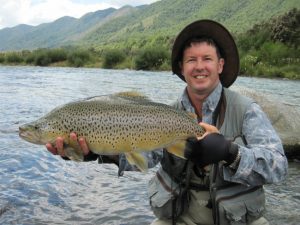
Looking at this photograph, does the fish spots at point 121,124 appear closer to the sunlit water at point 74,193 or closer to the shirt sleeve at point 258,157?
the shirt sleeve at point 258,157

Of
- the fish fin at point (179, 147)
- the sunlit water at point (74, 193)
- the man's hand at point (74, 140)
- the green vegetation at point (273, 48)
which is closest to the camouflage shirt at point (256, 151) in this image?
the fish fin at point (179, 147)

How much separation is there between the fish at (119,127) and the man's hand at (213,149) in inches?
6.3

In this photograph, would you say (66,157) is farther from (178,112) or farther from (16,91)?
(16,91)

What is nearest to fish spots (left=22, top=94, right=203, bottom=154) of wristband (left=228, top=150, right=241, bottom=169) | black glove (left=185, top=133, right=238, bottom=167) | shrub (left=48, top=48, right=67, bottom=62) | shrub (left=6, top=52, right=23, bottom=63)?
black glove (left=185, top=133, right=238, bottom=167)

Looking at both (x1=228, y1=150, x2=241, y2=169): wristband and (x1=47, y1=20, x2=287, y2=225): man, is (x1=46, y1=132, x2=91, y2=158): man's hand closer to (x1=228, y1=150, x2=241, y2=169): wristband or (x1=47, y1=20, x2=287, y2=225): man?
(x1=47, y1=20, x2=287, y2=225): man

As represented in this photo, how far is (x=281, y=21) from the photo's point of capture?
169 ft

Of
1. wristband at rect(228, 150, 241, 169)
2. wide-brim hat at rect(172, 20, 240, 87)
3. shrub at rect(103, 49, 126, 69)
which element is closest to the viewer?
wristband at rect(228, 150, 241, 169)

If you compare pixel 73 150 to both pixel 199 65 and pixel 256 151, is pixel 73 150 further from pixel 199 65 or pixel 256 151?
pixel 256 151

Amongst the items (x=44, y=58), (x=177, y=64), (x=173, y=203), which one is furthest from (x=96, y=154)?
(x=44, y=58)

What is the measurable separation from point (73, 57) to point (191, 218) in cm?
5434

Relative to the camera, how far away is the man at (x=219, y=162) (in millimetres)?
3381

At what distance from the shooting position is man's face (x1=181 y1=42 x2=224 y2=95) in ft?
12.1

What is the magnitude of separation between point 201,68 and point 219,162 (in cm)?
79

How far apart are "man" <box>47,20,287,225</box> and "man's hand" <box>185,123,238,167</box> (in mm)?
59
